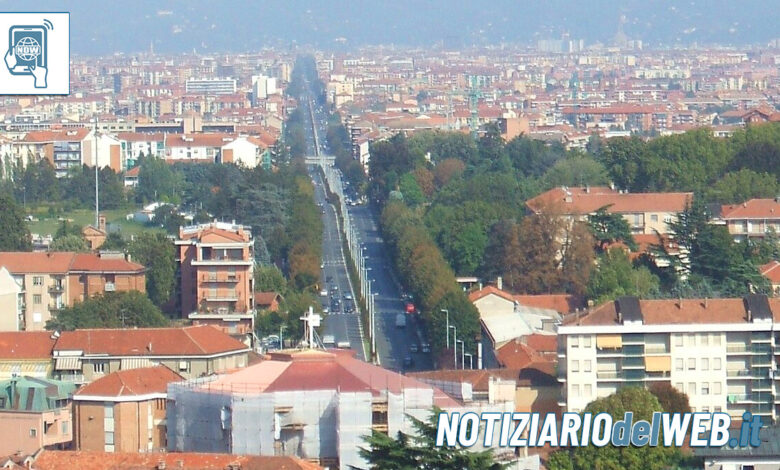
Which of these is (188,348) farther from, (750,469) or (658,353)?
(750,469)

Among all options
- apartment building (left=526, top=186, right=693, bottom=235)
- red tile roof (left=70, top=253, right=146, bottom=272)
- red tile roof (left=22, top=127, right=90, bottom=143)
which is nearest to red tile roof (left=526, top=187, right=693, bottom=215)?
apartment building (left=526, top=186, right=693, bottom=235)

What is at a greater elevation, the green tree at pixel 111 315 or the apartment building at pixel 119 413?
the green tree at pixel 111 315

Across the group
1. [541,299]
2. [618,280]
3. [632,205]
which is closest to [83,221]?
[632,205]

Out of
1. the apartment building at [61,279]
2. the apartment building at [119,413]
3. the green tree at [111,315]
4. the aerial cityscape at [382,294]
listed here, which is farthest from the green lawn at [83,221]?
the apartment building at [119,413]

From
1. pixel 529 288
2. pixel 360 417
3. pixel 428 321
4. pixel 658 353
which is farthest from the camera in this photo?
pixel 529 288

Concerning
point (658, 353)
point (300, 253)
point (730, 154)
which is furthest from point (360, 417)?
point (730, 154)

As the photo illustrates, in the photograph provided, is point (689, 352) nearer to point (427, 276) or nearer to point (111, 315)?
point (111, 315)

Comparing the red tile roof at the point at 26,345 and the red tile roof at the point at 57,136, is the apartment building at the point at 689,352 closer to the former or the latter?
the red tile roof at the point at 26,345
